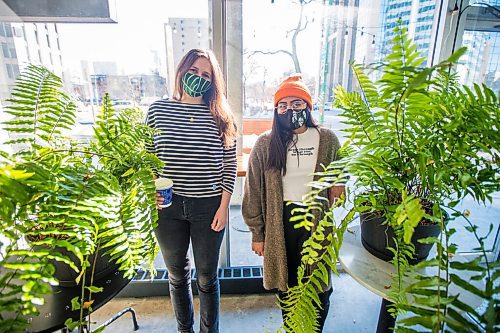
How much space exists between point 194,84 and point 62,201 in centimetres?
92

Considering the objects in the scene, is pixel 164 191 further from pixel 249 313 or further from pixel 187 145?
pixel 249 313

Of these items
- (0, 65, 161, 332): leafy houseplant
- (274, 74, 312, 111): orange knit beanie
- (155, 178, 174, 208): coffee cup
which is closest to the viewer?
(0, 65, 161, 332): leafy houseplant

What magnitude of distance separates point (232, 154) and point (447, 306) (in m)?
1.06

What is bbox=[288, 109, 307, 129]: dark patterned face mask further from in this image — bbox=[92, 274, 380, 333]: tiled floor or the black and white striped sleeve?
bbox=[92, 274, 380, 333]: tiled floor

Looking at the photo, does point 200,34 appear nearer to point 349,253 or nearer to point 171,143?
point 171,143

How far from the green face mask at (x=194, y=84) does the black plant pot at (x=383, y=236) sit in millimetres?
878

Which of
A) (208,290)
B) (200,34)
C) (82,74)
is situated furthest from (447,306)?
(82,74)

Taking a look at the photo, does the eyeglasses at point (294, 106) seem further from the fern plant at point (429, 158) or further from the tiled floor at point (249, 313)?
the tiled floor at point (249, 313)

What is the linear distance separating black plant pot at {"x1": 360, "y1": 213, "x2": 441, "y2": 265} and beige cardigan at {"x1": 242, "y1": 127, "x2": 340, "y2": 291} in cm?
42

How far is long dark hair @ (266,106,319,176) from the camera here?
1.24m

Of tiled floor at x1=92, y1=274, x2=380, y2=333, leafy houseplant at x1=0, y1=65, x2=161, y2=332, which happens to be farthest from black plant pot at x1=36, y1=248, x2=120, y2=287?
tiled floor at x1=92, y1=274, x2=380, y2=333

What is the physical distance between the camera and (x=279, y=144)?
1234 millimetres

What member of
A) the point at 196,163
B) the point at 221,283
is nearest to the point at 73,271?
the point at 196,163

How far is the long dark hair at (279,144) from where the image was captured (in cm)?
124
